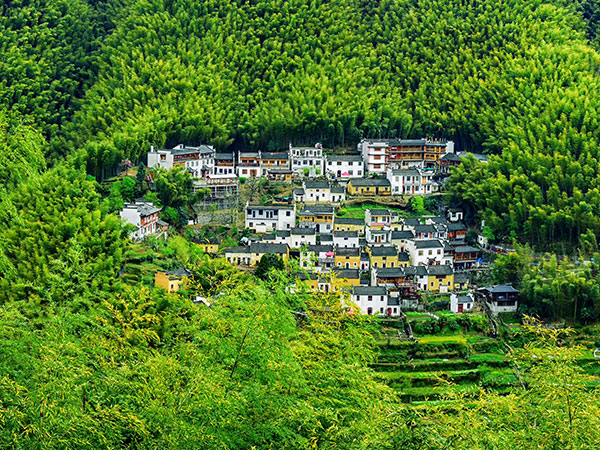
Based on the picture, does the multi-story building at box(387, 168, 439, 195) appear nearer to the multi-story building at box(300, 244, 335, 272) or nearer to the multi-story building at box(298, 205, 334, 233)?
the multi-story building at box(298, 205, 334, 233)

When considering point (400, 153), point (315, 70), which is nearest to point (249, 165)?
point (400, 153)

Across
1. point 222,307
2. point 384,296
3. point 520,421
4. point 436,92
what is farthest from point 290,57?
point 520,421

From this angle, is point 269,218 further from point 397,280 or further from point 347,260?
point 397,280

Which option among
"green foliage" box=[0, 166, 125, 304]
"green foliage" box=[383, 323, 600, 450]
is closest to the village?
"green foliage" box=[0, 166, 125, 304]

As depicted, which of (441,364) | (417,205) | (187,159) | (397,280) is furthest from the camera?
(187,159)

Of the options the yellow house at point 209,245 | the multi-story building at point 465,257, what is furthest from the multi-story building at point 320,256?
the multi-story building at point 465,257
